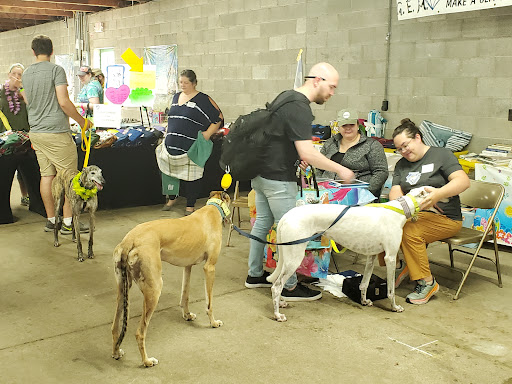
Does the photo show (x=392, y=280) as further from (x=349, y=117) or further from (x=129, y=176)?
(x=129, y=176)

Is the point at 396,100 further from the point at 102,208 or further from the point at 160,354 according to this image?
the point at 160,354

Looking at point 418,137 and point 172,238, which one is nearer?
point 172,238

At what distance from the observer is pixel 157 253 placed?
2619 millimetres

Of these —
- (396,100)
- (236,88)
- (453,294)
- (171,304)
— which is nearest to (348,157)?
(453,294)

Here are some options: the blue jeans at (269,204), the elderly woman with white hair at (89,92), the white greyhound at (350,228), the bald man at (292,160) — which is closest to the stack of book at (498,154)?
the white greyhound at (350,228)

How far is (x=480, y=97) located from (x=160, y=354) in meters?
4.16

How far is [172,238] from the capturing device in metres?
2.74

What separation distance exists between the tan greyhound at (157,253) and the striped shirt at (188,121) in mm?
2647

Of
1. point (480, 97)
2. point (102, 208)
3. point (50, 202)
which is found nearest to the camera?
point (50, 202)

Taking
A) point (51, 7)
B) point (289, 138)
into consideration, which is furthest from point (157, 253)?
point (51, 7)

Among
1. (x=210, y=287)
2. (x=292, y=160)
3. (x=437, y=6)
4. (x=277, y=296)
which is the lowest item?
(x=277, y=296)

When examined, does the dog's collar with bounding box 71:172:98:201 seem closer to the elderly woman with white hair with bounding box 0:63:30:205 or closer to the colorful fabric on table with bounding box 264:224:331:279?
the colorful fabric on table with bounding box 264:224:331:279

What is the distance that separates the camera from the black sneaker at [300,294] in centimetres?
352

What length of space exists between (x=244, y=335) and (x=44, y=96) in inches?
112
